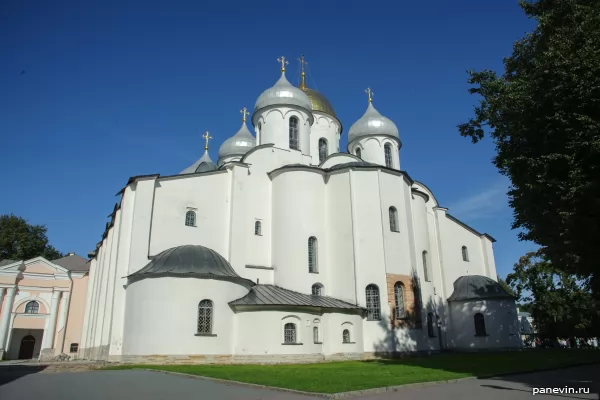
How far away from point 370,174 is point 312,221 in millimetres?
4348

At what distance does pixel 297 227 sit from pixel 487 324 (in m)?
14.6

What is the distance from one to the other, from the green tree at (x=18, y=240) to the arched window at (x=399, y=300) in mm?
39001

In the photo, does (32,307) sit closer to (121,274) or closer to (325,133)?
(121,274)

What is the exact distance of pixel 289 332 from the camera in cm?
2141

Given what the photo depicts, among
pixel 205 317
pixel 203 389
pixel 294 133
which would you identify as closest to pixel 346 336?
pixel 205 317

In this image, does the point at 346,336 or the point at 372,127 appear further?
the point at 372,127

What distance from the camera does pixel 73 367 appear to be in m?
17.6

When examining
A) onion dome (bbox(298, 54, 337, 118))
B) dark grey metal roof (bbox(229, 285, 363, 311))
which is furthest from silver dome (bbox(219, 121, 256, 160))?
dark grey metal roof (bbox(229, 285, 363, 311))

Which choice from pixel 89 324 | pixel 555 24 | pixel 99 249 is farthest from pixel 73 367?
pixel 555 24

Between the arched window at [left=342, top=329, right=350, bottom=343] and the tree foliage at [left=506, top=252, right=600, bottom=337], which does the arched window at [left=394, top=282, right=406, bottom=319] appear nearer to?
the arched window at [left=342, top=329, right=350, bottom=343]

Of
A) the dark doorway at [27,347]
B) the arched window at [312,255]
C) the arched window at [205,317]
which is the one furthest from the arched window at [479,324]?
the dark doorway at [27,347]

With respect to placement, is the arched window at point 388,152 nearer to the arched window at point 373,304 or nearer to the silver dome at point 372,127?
the silver dome at point 372,127

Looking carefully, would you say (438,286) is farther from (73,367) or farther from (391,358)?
(73,367)

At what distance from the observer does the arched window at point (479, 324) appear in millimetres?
29578
